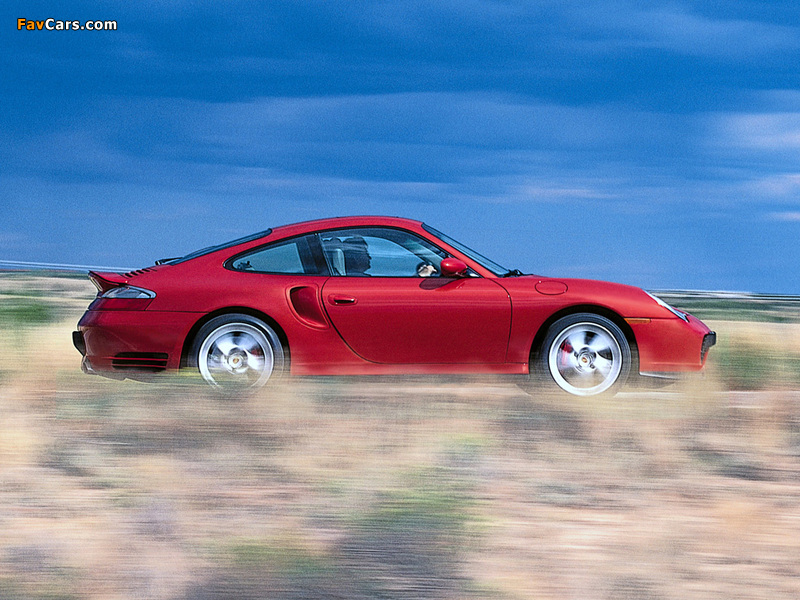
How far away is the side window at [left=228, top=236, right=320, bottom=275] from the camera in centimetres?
659

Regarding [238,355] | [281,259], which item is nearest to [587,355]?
[281,259]

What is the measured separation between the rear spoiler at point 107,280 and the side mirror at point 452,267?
2.11 metres

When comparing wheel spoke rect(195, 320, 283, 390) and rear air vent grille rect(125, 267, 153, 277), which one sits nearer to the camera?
wheel spoke rect(195, 320, 283, 390)

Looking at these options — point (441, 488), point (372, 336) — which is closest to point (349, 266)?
point (372, 336)

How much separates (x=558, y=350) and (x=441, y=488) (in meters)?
2.38

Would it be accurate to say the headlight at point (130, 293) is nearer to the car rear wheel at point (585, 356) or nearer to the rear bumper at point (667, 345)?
the car rear wheel at point (585, 356)

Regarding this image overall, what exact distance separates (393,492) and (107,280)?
3.11 meters

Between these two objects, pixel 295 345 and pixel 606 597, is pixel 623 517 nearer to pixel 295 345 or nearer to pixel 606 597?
pixel 606 597

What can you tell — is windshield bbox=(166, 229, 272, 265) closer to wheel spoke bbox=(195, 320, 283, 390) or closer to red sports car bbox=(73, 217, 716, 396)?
red sports car bbox=(73, 217, 716, 396)

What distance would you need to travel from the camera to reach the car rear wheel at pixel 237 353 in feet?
20.8

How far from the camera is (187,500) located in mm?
4191

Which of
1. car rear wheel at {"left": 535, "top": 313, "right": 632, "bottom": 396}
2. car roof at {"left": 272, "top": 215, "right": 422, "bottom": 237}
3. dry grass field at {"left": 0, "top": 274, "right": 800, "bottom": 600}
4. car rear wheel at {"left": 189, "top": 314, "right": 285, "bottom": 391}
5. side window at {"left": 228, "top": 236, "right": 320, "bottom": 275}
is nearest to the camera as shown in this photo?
dry grass field at {"left": 0, "top": 274, "right": 800, "bottom": 600}

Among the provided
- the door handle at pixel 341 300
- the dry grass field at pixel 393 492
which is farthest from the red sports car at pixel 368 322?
the dry grass field at pixel 393 492

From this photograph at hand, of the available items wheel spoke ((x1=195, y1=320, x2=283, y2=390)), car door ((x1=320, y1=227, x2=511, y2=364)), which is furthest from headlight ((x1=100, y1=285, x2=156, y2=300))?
car door ((x1=320, y1=227, x2=511, y2=364))
